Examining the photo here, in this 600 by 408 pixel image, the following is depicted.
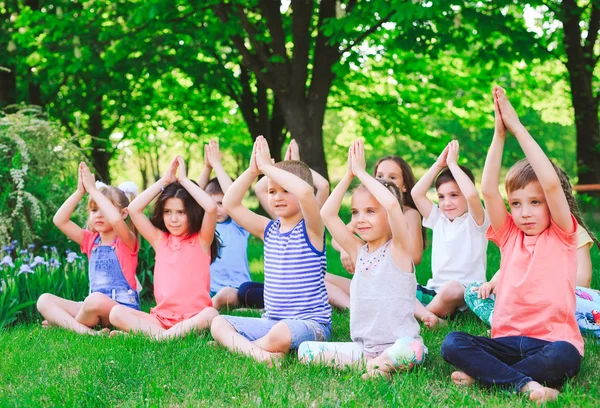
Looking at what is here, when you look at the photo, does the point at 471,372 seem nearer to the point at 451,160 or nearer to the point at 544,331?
the point at 544,331

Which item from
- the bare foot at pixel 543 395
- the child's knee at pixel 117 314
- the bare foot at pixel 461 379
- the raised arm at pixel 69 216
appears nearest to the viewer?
the bare foot at pixel 543 395

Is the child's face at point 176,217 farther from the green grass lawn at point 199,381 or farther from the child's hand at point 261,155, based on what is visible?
the child's hand at point 261,155

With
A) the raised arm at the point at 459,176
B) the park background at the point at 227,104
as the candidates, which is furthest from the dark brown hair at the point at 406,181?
the raised arm at the point at 459,176

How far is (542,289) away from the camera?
3600mm

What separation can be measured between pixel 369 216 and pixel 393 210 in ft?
0.97

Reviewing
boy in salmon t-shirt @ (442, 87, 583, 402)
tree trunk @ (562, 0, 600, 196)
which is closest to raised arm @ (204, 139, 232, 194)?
boy in salmon t-shirt @ (442, 87, 583, 402)

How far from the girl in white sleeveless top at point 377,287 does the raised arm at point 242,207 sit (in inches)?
28.2

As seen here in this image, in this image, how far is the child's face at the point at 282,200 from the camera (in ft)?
14.3

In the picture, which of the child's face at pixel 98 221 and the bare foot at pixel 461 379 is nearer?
the bare foot at pixel 461 379

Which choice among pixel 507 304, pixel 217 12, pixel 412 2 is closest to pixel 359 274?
pixel 507 304

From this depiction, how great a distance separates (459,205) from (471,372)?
2088 mm

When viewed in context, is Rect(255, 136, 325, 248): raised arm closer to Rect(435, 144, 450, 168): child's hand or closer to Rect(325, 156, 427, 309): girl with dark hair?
Rect(325, 156, 427, 309): girl with dark hair

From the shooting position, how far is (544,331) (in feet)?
11.8

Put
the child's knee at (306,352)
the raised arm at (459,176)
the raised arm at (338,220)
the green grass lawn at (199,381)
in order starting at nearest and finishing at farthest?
the green grass lawn at (199,381) < the child's knee at (306,352) < the raised arm at (338,220) < the raised arm at (459,176)
